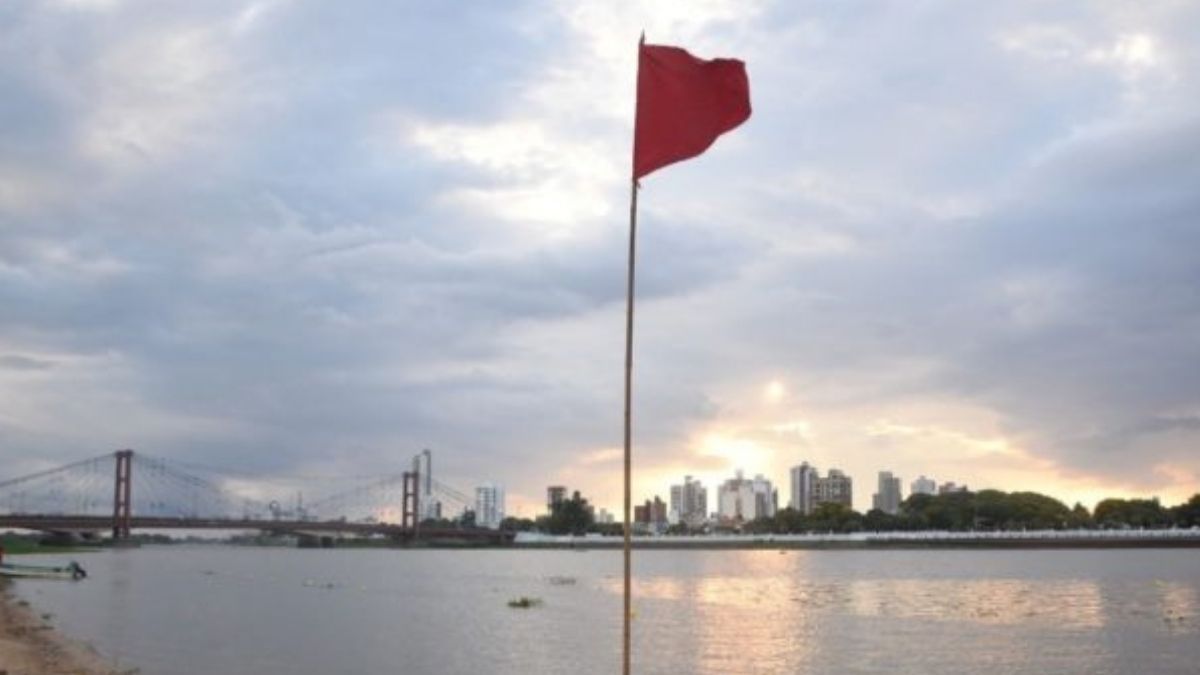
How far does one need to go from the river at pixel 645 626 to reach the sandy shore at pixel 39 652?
146 centimetres

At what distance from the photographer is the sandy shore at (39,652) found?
3200 cm

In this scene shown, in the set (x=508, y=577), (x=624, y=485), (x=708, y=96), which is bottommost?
(x=508, y=577)

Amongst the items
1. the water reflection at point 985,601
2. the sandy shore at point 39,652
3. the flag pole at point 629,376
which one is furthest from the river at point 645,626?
the flag pole at point 629,376

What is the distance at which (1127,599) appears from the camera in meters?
74.3

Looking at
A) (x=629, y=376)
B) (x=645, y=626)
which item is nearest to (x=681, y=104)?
(x=629, y=376)

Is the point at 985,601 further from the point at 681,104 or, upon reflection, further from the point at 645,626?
the point at 681,104

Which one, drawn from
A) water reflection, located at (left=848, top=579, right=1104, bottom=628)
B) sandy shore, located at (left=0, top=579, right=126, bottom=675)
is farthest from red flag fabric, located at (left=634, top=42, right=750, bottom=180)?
water reflection, located at (left=848, top=579, right=1104, bottom=628)

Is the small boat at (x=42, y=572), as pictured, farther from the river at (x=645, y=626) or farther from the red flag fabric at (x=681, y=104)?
the red flag fabric at (x=681, y=104)

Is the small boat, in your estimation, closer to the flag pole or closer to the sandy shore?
the sandy shore

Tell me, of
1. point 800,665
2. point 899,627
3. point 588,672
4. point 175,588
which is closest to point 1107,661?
point 800,665

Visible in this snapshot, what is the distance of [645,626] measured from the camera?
56.4 m

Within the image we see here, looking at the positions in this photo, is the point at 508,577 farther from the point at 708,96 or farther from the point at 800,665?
the point at 708,96

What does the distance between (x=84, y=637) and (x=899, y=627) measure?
34729 millimetres

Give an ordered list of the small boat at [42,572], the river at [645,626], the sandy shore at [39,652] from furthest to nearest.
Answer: the small boat at [42,572] < the river at [645,626] < the sandy shore at [39,652]
